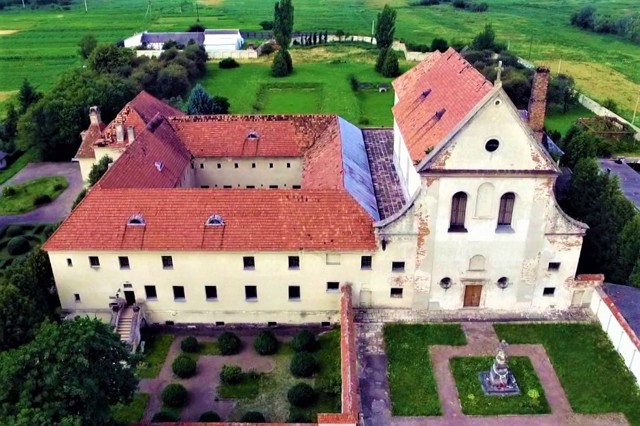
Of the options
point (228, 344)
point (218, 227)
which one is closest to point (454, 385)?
point (228, 344)

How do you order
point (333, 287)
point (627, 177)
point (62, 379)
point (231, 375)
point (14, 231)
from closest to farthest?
point (62, 379), point (231, 375), point (333, 287), point (14, 231), point (627, 177)

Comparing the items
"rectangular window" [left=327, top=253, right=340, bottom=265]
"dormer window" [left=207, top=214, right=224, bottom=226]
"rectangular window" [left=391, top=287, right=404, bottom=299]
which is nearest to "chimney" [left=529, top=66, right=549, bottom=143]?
"rectangular window" [left=391, top=287, right=404, bottom=299]

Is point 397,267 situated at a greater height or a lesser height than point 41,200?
greater

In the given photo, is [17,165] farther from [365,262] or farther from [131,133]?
[365,262]

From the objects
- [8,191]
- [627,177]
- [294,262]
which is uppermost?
[294,262]

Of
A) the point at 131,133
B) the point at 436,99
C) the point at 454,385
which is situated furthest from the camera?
the point at 131,133

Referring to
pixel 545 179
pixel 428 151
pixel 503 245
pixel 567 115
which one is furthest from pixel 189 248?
pixel 567 115
